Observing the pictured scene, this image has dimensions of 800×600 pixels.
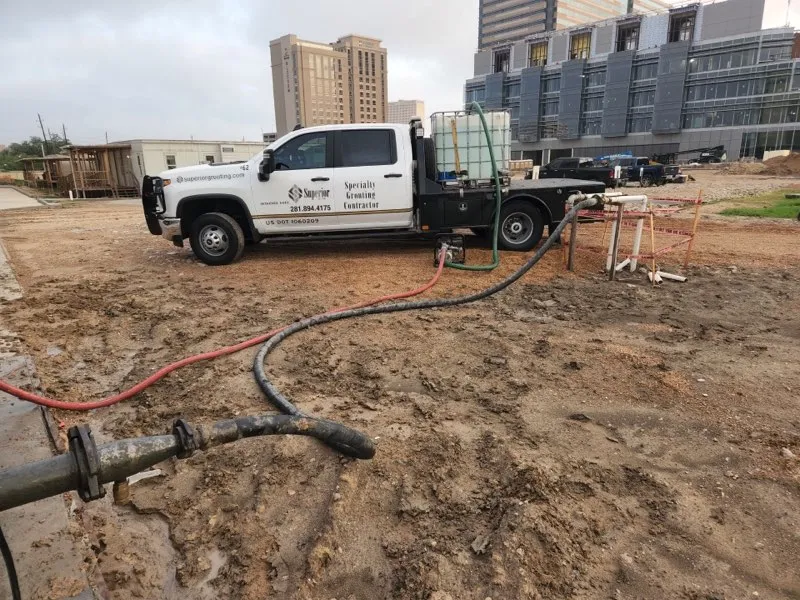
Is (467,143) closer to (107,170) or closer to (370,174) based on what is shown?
(370,174)

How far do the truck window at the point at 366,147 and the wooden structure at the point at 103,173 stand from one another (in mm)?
27322

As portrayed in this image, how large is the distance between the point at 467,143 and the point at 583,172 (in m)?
17.8

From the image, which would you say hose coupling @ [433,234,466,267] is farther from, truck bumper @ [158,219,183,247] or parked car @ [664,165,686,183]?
parked car @ [664,165,686,183]

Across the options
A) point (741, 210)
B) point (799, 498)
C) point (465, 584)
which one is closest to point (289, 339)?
point (465, 584)

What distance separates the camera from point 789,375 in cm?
430

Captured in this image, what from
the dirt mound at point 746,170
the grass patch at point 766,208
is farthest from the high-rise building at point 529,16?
the grass patch at point 766,208

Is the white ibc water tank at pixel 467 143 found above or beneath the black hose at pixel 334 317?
above

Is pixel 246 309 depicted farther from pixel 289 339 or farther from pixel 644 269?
pixel 644 269

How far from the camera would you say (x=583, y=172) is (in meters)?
24.4

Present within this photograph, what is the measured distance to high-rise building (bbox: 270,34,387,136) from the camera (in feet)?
188

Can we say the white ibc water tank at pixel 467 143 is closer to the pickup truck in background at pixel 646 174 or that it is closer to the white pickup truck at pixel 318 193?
the white pickup truck at pixel 318 193

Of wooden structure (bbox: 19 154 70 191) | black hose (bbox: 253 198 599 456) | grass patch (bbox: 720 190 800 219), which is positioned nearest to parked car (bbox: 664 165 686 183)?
grass patch (bbox: 720 190 800 219)

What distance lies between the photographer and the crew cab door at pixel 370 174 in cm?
830

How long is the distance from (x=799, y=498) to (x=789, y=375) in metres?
1.83
